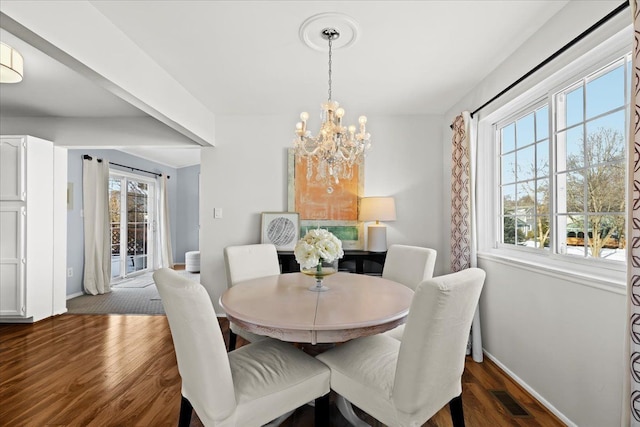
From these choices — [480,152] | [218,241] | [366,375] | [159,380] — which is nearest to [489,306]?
[480,152]

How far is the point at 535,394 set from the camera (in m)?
2.02

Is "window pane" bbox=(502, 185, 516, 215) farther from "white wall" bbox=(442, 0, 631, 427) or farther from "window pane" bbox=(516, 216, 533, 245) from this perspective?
"white wall" bbox=(442, 0, 631, 427)

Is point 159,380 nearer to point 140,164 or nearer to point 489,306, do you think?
point 489,306

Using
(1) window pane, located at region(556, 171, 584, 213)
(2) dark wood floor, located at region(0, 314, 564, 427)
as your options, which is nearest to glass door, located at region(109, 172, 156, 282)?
(2) dark wood floor, located at region(0, 314, 564, 427)

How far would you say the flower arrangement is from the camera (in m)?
1.87

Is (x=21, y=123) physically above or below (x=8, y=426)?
above

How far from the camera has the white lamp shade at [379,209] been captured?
3.30 m

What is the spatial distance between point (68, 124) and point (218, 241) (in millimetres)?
2246

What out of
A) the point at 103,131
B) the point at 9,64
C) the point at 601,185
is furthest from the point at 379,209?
the point at 103,131

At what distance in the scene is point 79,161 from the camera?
15.3 ft

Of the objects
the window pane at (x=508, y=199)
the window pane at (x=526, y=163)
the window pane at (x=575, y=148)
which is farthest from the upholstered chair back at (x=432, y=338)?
the window pane at (x=508, y=199)

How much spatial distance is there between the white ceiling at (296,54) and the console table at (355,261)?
1569 millimetres

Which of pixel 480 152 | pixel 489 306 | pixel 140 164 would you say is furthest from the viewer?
pixel 140 164

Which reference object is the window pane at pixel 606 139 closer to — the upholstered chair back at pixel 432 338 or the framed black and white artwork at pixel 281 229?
the upholstered chair back at pixel 432 338
